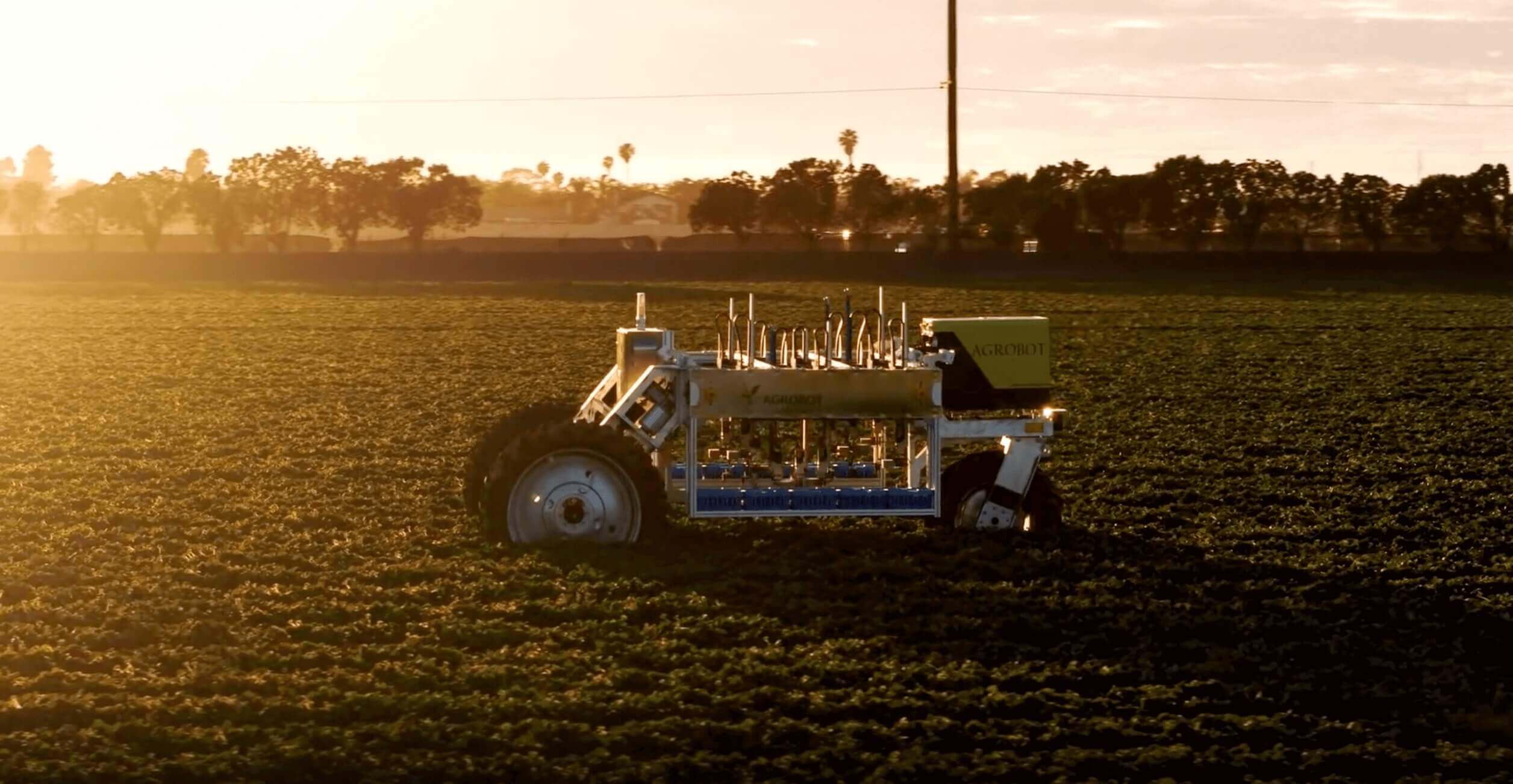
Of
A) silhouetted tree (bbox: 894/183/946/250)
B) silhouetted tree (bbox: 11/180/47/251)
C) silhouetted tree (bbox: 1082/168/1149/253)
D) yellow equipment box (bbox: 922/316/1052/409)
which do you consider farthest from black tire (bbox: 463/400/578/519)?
silhouetted tree (bbox: 11/180/47/251)

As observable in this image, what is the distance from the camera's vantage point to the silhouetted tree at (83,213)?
8706 cm

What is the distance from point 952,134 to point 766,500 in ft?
147

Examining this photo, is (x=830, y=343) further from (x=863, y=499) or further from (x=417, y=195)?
(x=417, y=195)

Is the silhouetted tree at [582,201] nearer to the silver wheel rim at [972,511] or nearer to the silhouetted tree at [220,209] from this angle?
the silhouetted tree at [220,209]

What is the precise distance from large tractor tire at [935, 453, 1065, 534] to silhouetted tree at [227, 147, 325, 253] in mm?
73093

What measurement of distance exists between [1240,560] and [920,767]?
4.90 m

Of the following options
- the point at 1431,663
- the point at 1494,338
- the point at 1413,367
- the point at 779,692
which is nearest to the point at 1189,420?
the point at 1413,367

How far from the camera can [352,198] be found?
86.9 metres

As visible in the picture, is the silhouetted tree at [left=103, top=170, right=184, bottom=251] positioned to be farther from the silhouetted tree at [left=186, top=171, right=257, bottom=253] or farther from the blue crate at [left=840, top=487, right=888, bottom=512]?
the blue crate at [left=840, top=487, right=888, bottom=512]

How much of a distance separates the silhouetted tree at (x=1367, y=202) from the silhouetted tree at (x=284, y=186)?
4002cm

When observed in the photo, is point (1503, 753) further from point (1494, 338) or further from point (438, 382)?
point (1494, 338)

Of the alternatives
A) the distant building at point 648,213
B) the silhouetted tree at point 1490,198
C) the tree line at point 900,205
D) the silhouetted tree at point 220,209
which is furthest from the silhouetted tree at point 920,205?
the distant building at point 648,213

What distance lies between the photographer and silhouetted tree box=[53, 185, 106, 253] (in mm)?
87062

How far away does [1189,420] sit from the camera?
19.3 meters
